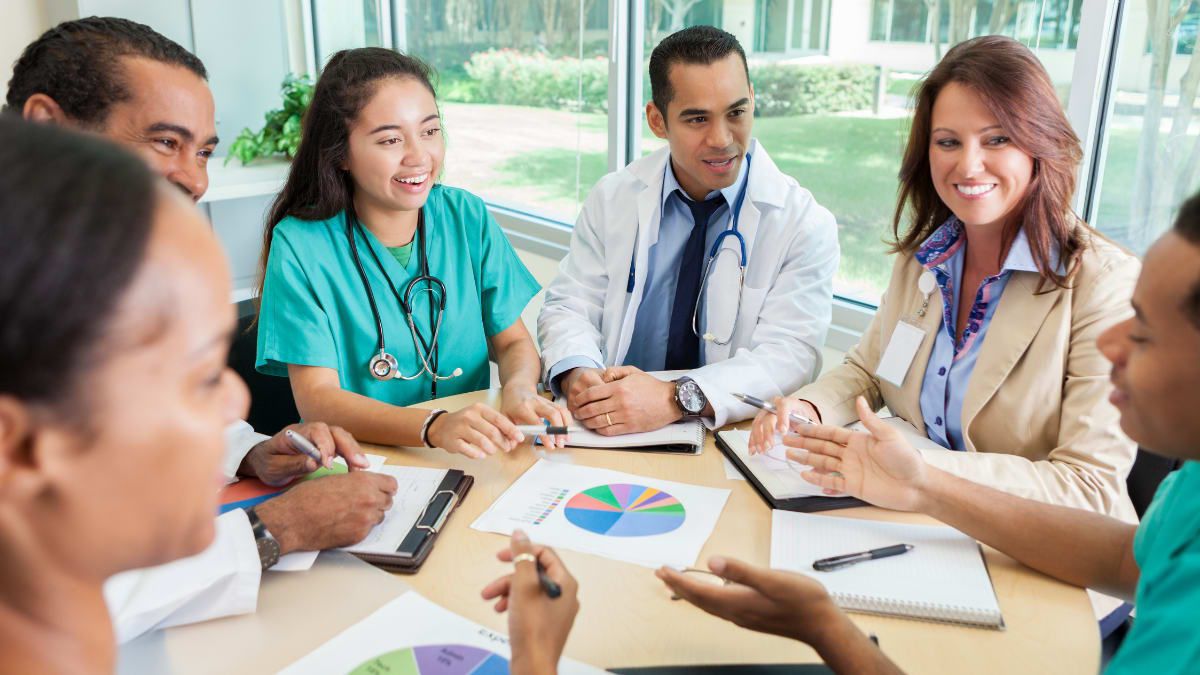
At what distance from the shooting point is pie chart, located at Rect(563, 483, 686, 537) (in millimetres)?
1254

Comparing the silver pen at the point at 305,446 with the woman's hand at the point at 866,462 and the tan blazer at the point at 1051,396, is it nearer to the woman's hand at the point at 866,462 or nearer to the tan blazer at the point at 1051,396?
the woman's hand at the point at 866,462

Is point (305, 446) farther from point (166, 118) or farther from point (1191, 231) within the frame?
point (1191, 231)

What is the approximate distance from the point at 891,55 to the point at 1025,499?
71.7 inches

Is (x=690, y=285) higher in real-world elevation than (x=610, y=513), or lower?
higher

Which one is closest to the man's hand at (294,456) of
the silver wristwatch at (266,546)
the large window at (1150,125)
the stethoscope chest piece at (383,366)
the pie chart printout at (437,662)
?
the silver wristwatch at (266,546)

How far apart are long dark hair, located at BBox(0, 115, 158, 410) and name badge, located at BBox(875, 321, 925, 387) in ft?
4.85

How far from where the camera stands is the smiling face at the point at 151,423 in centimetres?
50

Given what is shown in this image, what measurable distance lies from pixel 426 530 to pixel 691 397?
2.15 feet

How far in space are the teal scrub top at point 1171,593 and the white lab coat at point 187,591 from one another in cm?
95

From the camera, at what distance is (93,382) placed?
0.50 meters

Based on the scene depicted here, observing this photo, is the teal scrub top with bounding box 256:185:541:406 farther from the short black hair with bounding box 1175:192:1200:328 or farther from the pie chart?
the short black hair with bounding box 1175:192:1200:328

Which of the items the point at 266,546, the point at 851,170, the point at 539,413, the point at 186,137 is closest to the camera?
the point at 266,546

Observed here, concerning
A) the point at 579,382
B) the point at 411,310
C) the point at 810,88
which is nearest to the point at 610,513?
the point at 579,382

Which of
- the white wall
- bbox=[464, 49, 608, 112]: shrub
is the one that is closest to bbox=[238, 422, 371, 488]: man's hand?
bbox=[464, 49, 608, 112]: shrub
